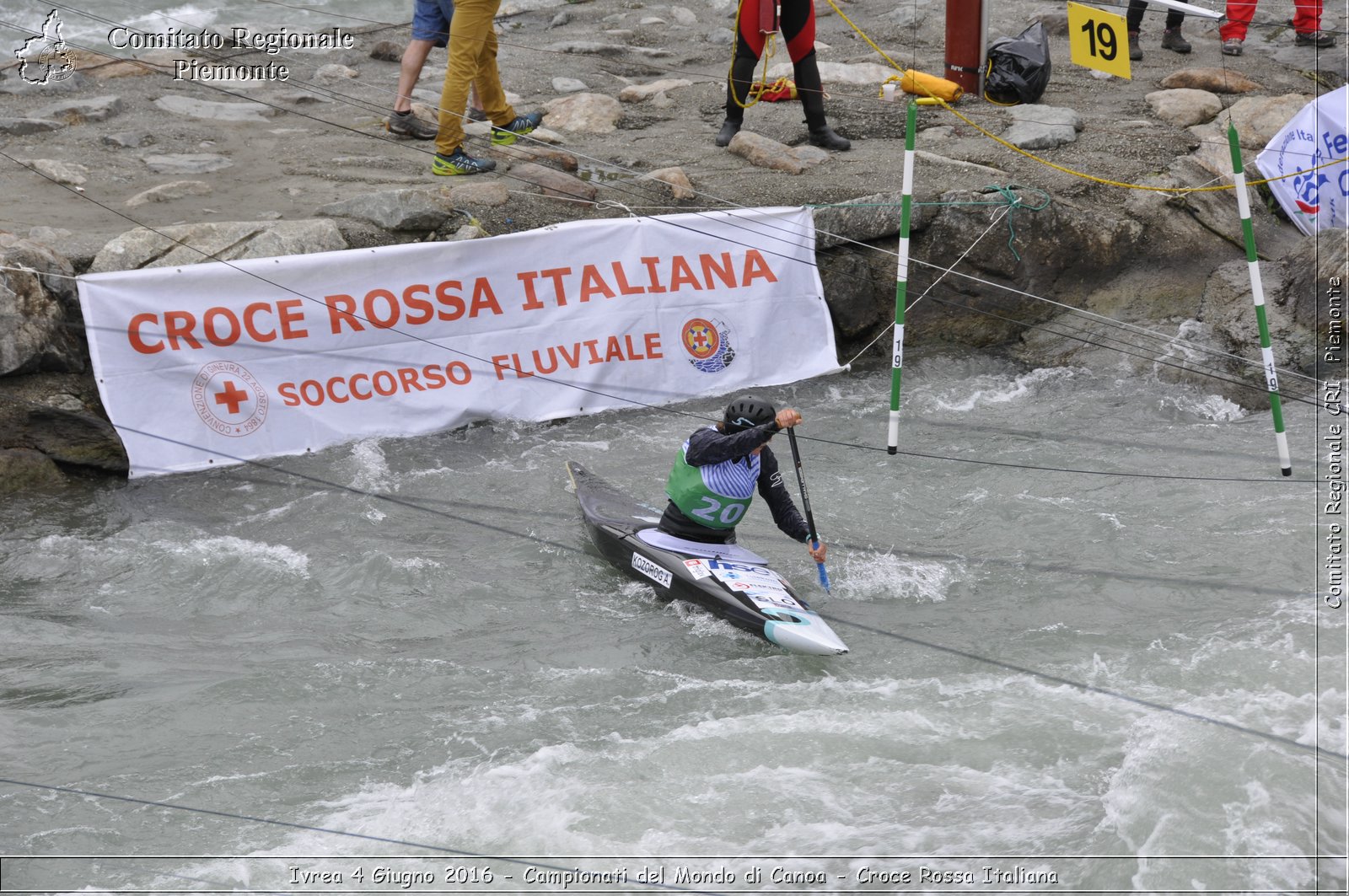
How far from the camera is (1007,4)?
13055mm

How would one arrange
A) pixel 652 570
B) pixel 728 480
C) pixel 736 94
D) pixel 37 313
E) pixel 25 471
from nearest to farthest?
pixel 728 480 → pixel 652 570 → pixel 25 471 → pixel 37 313 → pixel 736 94

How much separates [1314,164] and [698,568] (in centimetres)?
606

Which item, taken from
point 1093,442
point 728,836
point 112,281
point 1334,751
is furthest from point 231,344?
point 1334,751

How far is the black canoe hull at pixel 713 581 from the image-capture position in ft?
18.0

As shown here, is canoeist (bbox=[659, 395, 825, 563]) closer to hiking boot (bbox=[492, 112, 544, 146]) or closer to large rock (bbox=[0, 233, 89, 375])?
large rock (bbox=[0, 233, 89, 375])

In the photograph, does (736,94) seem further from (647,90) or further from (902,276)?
(902,276)

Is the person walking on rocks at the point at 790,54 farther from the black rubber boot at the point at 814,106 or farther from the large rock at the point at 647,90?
the large rock at the point at 647,90

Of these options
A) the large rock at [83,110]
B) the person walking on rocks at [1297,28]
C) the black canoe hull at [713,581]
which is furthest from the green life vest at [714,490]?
the person walking on rocks at [1297,28]

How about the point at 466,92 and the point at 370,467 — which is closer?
the point at 370,467

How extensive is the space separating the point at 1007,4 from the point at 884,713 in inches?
402

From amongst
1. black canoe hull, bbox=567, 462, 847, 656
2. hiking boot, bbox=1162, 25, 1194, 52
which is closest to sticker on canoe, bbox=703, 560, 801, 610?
black canoe hull, bbox=567, 462, 847, 656

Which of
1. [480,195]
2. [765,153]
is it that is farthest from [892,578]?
[765,153]

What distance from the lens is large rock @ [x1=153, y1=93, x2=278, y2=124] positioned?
10086 millimetres

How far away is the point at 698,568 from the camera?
5875 mm
